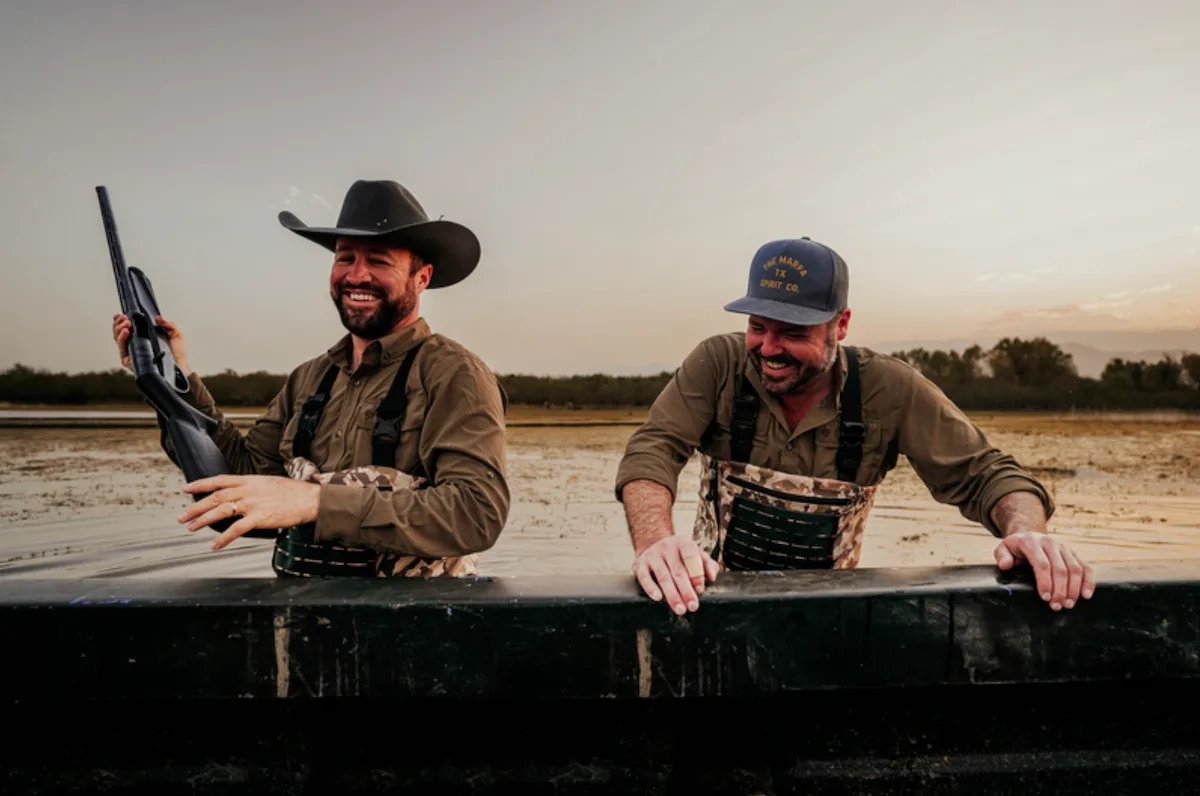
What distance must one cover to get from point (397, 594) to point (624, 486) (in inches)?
56.3

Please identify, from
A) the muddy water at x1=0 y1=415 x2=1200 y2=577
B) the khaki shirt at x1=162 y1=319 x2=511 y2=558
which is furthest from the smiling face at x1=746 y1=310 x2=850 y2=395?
the muddy water at x1=0 y1=415 x2=1200 y2=577

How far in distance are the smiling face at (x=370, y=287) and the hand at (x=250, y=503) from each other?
999 mm

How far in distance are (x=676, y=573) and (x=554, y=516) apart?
10.5 m

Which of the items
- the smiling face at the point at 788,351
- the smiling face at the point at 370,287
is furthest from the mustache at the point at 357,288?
the smiling face at the point at 788,351

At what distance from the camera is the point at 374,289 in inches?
131

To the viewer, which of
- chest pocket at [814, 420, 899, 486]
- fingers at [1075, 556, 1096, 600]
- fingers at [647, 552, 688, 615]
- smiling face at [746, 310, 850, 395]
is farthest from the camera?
chest pocket at [814, 420, 899, 486]

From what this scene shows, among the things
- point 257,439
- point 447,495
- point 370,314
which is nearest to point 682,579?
point 447,495

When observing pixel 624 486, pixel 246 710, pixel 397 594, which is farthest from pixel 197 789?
pixel 624 486

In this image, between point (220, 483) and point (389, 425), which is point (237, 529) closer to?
point (220, 483)

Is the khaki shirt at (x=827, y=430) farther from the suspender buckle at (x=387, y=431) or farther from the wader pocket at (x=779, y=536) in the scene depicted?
the suspender buckle at (x=387, y=431)

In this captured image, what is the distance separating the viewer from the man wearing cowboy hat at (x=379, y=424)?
8.18ft

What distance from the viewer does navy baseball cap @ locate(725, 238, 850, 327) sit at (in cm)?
332

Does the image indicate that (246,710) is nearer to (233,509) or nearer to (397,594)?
(397,594)

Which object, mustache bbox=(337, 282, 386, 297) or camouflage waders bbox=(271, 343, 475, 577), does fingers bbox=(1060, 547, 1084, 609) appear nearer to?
camouflage waders bbox=(271, 343, 475, 577)
